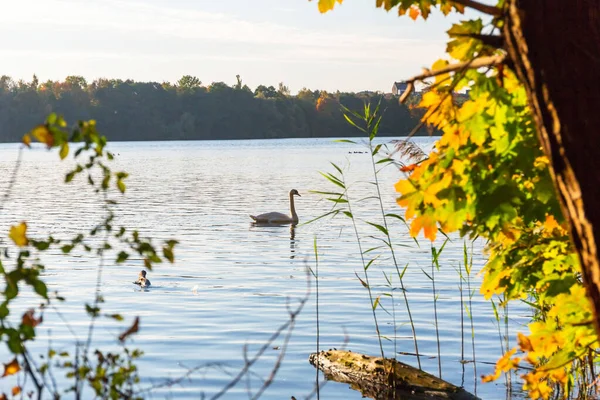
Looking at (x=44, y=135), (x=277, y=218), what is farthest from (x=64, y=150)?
(x=277, y=218)

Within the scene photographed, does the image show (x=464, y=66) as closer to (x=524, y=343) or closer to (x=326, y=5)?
(x=326, y=5)

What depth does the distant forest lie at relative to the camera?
423ft

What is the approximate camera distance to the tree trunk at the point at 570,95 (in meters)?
2.57

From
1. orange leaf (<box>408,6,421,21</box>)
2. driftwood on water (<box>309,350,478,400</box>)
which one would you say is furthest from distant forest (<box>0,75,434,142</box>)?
orange leaf (<box>408,6,421,21</box>)

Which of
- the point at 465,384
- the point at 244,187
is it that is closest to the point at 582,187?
the point at 465,384

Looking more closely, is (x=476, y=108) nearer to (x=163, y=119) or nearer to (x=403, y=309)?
(x=403, y=309)

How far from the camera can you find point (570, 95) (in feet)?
8.57

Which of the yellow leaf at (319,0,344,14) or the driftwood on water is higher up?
the yellow leaf at (319,0,344,14)

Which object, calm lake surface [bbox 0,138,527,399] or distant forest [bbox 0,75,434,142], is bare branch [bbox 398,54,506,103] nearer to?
calm lake surface [bbox 0,138,527,399]

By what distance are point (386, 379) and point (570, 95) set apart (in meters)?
5.14

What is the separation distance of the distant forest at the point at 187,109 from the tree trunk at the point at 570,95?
126681mm

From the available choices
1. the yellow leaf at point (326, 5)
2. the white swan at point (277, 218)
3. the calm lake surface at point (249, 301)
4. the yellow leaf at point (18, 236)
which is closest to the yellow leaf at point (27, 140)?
the yellow leaf at point (18, 236)

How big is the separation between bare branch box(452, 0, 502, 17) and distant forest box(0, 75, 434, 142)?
126509mm

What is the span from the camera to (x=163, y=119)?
136m
